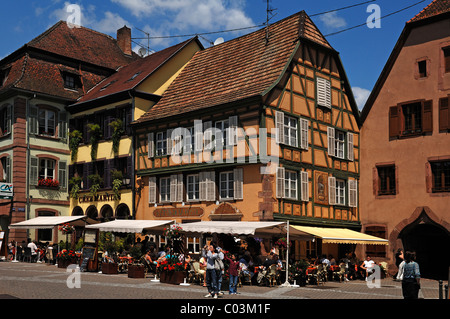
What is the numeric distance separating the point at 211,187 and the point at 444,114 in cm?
1072

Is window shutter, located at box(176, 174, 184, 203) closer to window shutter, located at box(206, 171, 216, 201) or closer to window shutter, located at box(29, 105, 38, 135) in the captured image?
window shutter, located at box(206, 171, 216, 201)

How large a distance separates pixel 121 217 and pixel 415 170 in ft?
48.2

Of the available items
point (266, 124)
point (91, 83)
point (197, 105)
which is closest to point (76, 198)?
point (91, 83)

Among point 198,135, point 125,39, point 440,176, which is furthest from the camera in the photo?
point 125,39

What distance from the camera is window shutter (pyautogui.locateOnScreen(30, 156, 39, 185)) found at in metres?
33.2

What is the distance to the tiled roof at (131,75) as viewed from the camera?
3284 centimetres

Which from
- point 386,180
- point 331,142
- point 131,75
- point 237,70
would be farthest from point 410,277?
point 131,75

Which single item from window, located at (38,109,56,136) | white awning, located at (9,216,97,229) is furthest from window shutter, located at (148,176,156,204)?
window, located at (38,109,56,136)

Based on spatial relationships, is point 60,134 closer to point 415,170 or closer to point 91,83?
point 91,83

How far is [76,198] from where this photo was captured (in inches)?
1348

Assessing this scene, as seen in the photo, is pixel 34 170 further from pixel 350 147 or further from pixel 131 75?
pixel 350 147

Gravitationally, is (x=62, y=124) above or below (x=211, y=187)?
above

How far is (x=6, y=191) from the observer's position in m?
32.1
